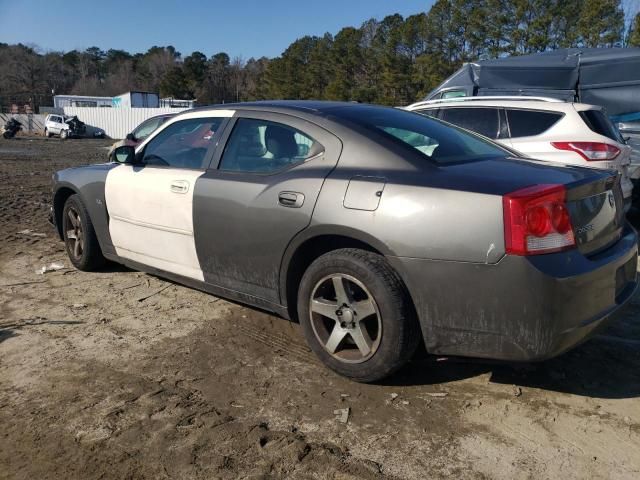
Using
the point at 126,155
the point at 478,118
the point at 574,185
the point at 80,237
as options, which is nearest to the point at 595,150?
the point at 478,118

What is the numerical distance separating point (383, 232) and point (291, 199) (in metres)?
0.67

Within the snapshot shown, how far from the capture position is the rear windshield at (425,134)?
3.35m

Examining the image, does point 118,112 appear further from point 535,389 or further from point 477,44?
point 535,389

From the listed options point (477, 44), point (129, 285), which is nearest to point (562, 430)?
point (129, 285)

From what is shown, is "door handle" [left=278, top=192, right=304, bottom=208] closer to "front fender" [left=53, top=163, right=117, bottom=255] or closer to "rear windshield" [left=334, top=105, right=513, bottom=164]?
"rear windshield" [left=334, top=105, right=513, bottom=164]

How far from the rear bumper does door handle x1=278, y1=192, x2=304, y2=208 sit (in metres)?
0.70

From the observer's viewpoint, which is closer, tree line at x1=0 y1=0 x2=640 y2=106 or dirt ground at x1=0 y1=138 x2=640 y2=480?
dirt ground at x1=0 y1=138 x2=640 y2=480

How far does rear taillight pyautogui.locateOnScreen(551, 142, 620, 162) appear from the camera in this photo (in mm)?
6406

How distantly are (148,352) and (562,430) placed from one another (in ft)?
7.91

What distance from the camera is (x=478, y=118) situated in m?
7.48

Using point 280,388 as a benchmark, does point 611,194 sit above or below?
above

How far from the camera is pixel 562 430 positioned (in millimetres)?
2797

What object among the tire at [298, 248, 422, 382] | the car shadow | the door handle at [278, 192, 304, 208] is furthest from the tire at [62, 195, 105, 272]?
the car shadow

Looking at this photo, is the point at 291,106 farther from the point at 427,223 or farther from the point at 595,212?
the point at 595,212
